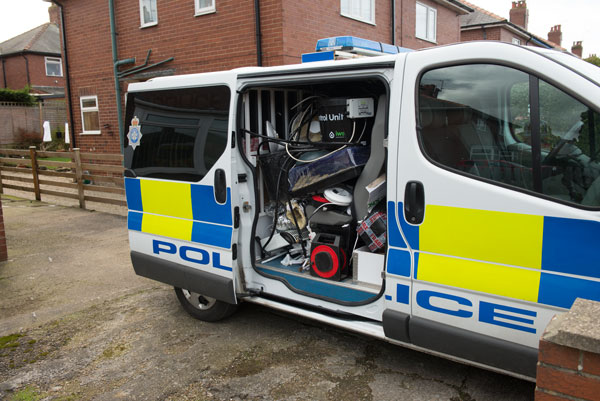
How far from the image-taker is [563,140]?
2498mm

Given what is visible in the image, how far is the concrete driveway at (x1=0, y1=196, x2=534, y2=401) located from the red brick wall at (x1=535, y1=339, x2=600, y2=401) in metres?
1.52

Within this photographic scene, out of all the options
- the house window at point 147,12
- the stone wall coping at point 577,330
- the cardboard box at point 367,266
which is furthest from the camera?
the house window at point 147,12

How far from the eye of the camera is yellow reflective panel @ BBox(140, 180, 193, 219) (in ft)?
13.5

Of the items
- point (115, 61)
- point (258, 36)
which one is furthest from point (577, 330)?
point (115, 61)

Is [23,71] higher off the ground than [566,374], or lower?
higher

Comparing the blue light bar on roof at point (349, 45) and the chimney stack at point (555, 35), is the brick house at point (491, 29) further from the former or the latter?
the blue light bar on roof at point (349, 45)

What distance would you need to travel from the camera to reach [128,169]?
462 cm

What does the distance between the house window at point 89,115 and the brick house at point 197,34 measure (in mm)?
27

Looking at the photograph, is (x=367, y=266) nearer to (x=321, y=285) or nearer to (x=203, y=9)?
(x=321, y=285)

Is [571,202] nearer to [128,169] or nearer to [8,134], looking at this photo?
[128,169]

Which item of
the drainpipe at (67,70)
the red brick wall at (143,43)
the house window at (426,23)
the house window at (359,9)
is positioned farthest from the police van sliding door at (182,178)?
the house window at (426,23)

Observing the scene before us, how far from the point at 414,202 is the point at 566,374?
137 cm

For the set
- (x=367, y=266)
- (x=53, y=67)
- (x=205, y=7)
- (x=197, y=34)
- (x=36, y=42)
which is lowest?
(x=367, y=266)

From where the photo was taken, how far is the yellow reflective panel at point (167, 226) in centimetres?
412
